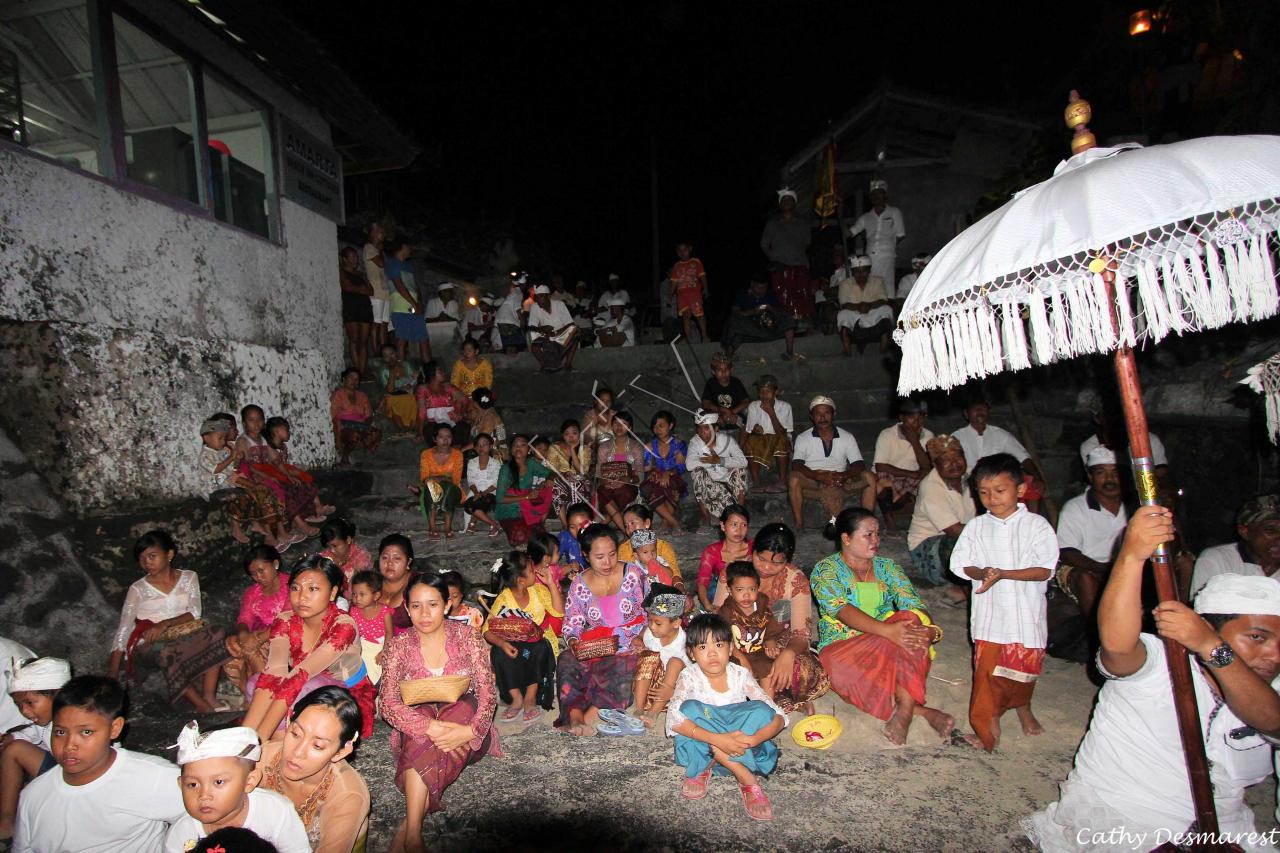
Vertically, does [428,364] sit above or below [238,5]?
below

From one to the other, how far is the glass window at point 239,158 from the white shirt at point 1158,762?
905 centimetres

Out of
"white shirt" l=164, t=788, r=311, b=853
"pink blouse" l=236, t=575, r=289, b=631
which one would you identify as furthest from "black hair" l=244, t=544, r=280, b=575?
"white shirt" l=164, t=788, r=311, b=853

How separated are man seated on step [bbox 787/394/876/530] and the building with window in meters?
6.07

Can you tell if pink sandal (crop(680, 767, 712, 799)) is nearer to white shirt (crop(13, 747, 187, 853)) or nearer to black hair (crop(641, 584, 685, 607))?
black hair (crop(641, 584, 685, 607))

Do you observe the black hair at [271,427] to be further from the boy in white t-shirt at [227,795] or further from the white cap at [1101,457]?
the white cap at [1101,457]

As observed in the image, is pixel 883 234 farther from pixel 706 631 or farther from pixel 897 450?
pixel 706 631

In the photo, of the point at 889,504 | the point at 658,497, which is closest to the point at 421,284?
the point at 658,497

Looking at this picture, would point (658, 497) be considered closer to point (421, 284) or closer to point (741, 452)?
point (741, 452)

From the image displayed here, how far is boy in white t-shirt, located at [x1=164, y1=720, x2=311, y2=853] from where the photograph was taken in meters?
2.14

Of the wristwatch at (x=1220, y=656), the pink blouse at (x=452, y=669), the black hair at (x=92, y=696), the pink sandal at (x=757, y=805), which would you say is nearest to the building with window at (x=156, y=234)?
the black hair at (x=92, y=696)

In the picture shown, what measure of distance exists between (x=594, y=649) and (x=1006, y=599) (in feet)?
8.44

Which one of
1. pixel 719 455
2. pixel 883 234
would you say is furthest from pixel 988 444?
pixel 883 234

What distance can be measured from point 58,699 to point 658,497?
16.6ft

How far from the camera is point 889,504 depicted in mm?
6582
